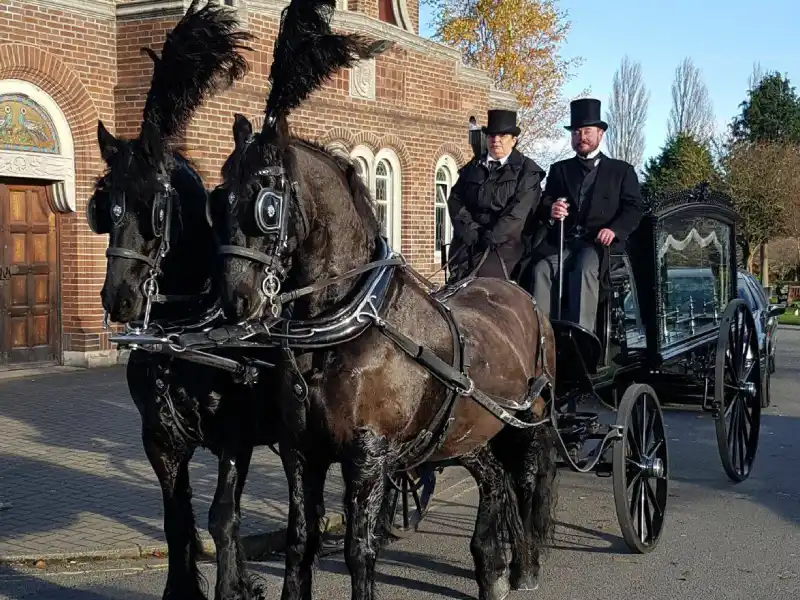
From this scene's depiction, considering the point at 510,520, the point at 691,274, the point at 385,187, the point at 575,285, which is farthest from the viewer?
the point at 385,187

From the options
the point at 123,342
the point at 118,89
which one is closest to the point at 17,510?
the point at 123,342

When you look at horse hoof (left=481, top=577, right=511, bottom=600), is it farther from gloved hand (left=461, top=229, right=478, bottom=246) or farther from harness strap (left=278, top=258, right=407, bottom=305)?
gloved hand (left=461, top=229, right=478, bottom=246)

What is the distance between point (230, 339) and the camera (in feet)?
13.4

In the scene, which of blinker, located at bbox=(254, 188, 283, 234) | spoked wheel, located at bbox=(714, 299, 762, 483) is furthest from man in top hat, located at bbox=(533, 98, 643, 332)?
blinker, located at bbox=(254, 188, 283, 234)

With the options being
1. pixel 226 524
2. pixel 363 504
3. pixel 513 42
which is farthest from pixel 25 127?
pixel 513 42

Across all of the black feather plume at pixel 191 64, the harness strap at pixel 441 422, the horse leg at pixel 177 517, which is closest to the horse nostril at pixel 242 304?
the harness strap at pixel 441 422

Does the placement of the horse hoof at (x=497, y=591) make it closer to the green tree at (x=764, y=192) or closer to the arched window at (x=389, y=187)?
the arched window at (x=389, y=187)

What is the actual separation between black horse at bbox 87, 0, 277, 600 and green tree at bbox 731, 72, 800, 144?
45868 mm

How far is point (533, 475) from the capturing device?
586 cm

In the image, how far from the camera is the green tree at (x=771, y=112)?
47750 millimetres

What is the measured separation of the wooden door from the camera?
43.2 feet

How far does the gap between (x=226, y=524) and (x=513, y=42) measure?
98.0 ft

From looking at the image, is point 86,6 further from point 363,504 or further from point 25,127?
point 363,504

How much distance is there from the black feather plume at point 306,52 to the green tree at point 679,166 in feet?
106
